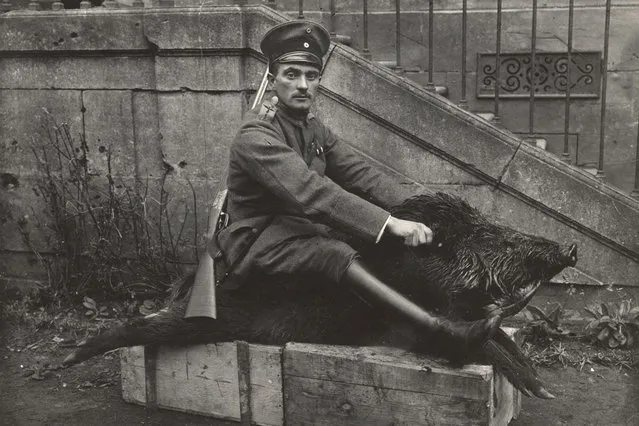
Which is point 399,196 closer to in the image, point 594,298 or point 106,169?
point 594,298

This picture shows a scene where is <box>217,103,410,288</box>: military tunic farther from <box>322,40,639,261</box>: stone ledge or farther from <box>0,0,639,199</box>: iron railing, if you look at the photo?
<box>0,0,639,199</box>: iron railing

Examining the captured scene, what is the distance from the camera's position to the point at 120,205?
593cm

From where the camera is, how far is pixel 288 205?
12.9 ft

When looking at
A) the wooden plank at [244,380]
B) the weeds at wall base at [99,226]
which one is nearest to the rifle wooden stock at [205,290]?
the wooden plank at [244,380]

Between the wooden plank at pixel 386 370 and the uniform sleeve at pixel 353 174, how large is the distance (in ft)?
2.99

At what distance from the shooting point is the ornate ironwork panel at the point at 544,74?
269 inches

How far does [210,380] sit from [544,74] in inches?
173

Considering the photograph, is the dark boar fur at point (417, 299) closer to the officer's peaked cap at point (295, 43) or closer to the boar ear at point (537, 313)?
the officer's peaked cap at point (295, 43)

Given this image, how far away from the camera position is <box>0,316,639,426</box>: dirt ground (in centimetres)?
421

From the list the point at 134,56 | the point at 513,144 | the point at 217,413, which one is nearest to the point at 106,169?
the point at 134,56

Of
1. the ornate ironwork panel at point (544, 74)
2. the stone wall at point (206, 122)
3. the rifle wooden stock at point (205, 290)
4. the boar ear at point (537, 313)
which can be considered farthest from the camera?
the ornate ironwork panel at point (544, 74)

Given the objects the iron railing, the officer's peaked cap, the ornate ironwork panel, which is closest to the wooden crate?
the officer's peaked cap

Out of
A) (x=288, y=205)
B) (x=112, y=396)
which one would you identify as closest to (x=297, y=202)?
(x=288, y=205)

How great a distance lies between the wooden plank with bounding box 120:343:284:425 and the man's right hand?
879 millimetres
